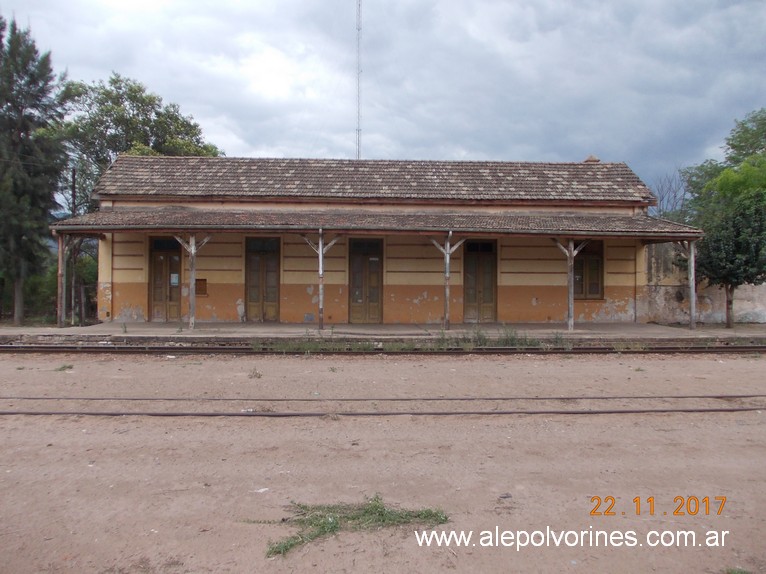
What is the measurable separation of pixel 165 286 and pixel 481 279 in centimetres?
1033

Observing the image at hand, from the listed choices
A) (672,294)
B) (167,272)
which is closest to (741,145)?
(672,294)

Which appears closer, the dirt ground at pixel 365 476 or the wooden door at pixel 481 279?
the dirt ground at pixel 365 476

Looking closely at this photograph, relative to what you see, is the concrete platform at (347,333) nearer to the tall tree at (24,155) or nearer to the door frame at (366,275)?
the door frame at (366,275)

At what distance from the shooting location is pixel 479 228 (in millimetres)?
14281

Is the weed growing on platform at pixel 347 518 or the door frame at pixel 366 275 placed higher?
the door frame at pixel 366 275

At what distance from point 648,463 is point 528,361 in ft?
20.0

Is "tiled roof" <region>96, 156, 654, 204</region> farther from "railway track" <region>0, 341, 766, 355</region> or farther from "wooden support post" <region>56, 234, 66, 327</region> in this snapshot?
"railway track" <region>0, 341, 766, 355</region>

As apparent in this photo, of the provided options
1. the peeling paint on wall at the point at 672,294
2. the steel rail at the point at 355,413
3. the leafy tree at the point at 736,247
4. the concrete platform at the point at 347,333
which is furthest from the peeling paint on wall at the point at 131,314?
the leafy tree at the point at 736,247

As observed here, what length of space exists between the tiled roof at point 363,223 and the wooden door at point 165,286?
4.84ft

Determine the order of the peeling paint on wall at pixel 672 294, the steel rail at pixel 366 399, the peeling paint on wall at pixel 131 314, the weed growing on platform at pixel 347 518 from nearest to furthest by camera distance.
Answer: the weed growing on platform at pixel 347 518 < the steel rail at pixel 366 399 < the peeling paint on wall at pixel 131 314 < the peeling paint on wall at pixel 672 294

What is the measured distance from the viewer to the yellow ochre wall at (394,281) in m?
16.4

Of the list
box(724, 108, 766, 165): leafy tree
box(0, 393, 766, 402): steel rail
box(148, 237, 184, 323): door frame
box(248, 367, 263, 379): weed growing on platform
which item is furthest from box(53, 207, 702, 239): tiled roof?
box(724, 108, 766, 165): leafy tree

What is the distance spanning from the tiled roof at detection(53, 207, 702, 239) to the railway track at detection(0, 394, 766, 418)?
755cm

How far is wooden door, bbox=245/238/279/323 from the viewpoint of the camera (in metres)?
16.6
